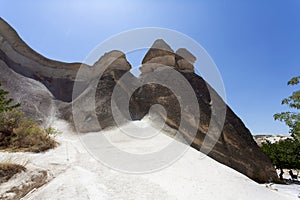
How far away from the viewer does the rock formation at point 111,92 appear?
12.2 meters

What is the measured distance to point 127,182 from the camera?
5320 millimetres

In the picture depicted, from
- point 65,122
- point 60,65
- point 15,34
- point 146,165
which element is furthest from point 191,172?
point 15,34

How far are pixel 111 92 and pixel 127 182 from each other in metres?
10.6

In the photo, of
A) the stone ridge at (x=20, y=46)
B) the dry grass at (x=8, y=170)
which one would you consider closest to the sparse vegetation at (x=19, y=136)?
the dry grass at (x=8, y=170)

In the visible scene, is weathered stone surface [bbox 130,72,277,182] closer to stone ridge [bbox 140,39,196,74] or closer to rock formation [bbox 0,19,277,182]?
rock formation [bbox 0,19,277,182]

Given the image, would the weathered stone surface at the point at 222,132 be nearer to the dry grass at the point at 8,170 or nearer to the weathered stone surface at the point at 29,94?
the weathered stone surface at the point at 29,94

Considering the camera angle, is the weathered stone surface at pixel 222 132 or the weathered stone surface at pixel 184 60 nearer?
the weathered stone surface at pixel 222 132

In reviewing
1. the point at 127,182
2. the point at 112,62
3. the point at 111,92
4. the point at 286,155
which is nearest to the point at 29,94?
the point at 111,92

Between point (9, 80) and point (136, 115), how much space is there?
33.4 ft

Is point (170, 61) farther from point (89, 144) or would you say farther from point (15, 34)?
point (15, 34)

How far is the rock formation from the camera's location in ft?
40.2

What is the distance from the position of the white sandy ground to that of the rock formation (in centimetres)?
443

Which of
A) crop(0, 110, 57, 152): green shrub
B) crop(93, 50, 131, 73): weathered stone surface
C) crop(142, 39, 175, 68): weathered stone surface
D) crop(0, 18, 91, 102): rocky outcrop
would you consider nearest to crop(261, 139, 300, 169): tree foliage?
crop(142, 39, 175, 68): weathered stone surface

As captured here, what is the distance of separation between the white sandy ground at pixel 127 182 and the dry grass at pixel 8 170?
381mm
